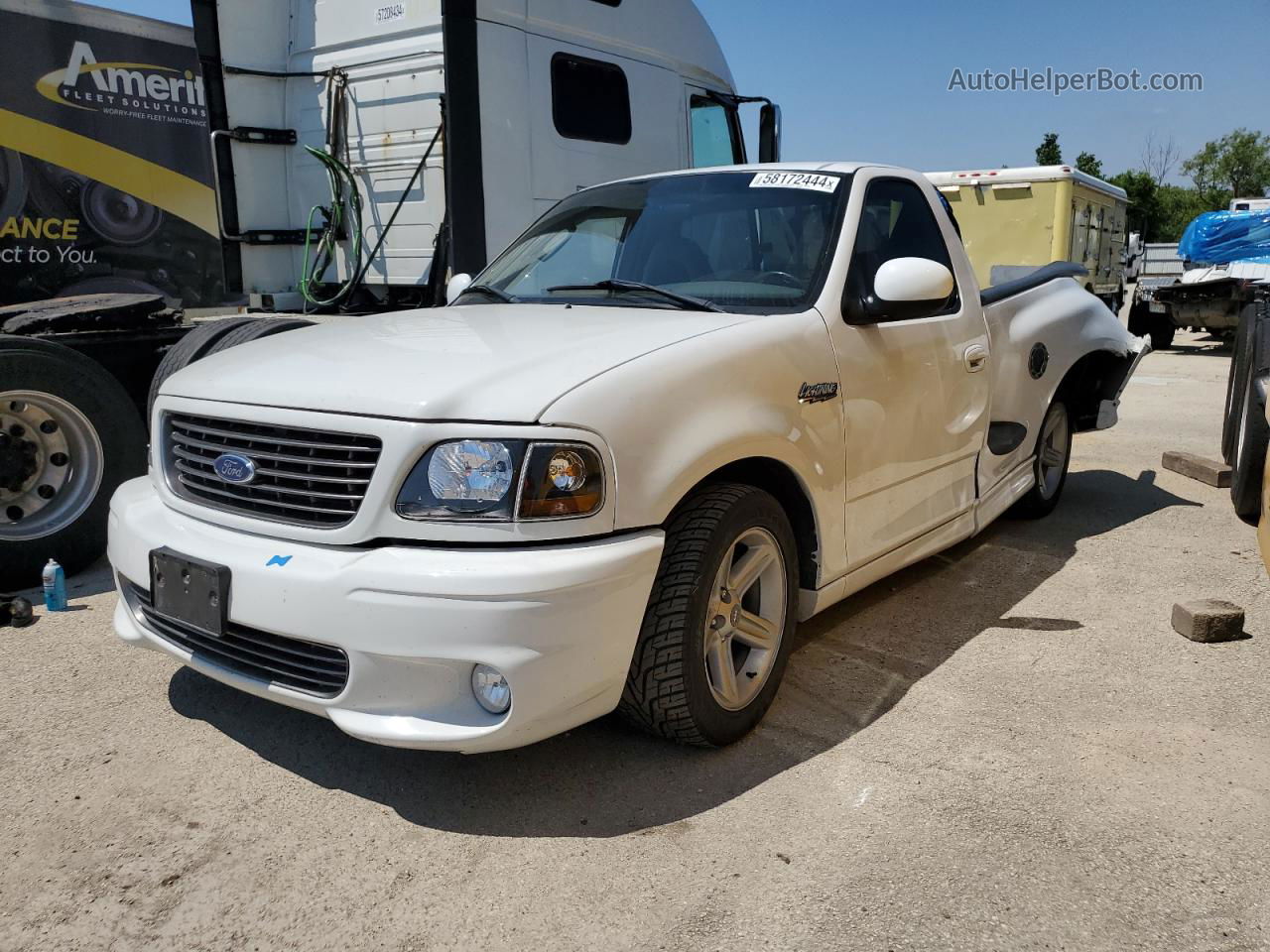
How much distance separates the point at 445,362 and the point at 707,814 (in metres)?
1.38

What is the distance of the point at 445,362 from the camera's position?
2748 mm

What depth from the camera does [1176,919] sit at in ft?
Answer: 7.57

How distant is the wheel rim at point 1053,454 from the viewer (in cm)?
546

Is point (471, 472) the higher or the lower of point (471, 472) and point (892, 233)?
the lower

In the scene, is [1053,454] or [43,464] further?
[1053,454]

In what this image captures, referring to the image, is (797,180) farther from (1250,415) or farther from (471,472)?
(1250,415)

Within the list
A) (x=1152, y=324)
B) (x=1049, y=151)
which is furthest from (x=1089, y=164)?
(x=1152, y=324)

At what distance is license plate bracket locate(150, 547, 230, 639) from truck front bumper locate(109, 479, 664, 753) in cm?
4

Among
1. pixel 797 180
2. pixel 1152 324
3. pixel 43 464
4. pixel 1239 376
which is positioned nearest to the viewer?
A: pixel 797 180

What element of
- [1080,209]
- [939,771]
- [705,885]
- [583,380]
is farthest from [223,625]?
[1080,209]

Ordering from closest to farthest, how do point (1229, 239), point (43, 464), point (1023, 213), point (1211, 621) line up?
point (1211, 621) < point (43, 464) < point (1023, 213) < point (1229, 239)

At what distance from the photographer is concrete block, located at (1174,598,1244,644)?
390 centimetres

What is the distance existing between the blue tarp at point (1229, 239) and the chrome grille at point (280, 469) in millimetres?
15565

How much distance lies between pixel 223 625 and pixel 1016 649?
110 inches
